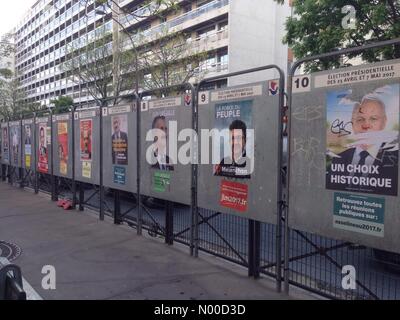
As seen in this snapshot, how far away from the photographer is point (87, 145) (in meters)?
9.46

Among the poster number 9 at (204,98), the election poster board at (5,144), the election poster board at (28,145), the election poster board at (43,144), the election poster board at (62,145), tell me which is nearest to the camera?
the poster number 9 at (204,98)

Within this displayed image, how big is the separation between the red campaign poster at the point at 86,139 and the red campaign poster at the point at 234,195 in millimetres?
4562

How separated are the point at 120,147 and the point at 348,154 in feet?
16.3

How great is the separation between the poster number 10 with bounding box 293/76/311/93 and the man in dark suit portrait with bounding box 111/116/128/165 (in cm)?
405

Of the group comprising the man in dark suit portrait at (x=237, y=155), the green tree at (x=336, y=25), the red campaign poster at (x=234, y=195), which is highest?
the green tree at (x=336, y=25)

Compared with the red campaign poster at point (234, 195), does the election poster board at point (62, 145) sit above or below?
above

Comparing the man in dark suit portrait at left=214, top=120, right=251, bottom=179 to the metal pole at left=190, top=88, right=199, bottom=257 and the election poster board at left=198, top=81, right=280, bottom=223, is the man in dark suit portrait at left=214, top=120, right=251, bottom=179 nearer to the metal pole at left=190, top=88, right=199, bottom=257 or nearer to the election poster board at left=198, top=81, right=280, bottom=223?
the election poster board at left=198, top=81, right=280, bottom=223

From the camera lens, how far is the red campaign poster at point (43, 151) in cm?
1199

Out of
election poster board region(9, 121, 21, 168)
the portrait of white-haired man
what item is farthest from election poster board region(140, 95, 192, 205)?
election poster board region(9, 121, 21, 168)

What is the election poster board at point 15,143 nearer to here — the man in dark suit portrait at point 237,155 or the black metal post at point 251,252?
the man in dark suit portrait at point 237,155

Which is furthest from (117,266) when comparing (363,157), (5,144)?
(5,144)

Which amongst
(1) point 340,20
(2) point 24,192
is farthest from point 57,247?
(1) point 340,20

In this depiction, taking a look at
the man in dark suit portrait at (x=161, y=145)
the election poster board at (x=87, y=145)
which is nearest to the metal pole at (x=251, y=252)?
the man in dark suit portrait at (x=161, y=145)

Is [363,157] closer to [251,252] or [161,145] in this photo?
[251,252]
